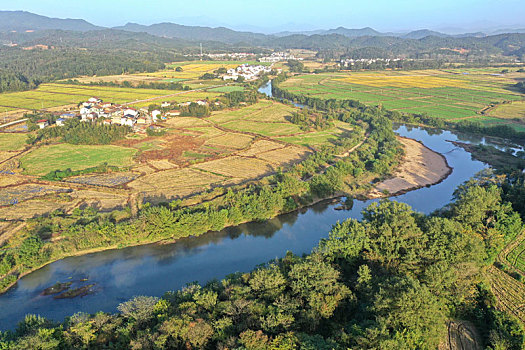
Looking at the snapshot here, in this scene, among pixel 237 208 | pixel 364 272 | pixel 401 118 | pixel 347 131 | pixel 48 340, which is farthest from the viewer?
pixel 401 118

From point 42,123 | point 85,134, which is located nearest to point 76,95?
point 42,123

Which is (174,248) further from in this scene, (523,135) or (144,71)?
(144,71)

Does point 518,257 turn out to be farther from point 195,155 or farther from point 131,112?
point 131,112

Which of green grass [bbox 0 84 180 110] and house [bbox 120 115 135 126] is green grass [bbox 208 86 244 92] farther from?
house [bbox 120 115 135 126]

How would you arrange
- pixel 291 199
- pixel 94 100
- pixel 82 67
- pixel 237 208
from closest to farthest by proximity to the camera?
pixel 237 208 → pixel 291 199 → pixel 94 100 → pixel 82 67

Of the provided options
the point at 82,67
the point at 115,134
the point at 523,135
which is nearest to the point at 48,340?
the point at 115,134

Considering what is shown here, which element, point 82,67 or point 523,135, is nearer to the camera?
point 523,135

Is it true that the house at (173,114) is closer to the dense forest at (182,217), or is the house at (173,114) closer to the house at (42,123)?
the house at (42,123)
